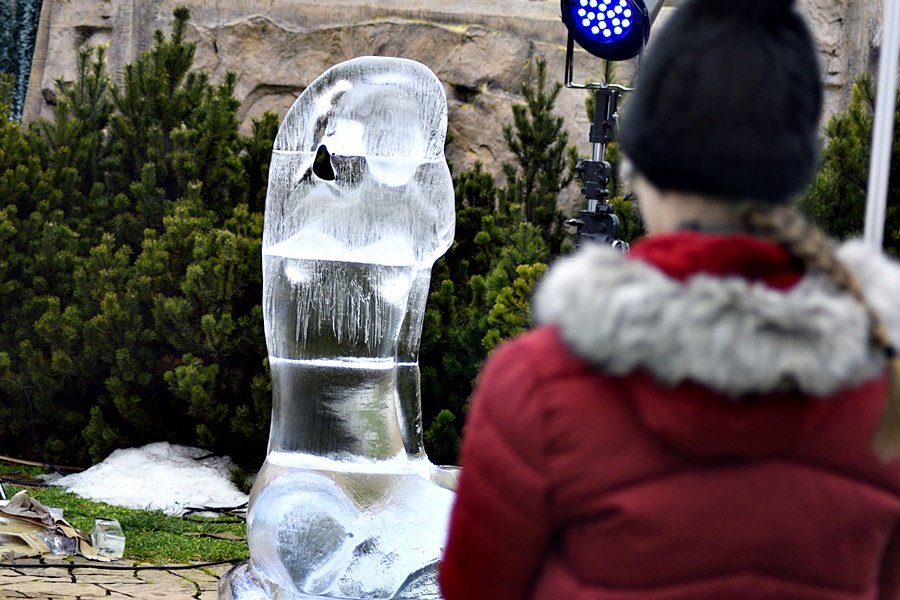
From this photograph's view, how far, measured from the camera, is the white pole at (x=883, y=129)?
6.86ft

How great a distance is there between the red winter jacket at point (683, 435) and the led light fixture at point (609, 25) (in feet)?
11.6

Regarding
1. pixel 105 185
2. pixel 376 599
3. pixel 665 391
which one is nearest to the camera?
pixel 665 391

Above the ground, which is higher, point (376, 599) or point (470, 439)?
point (470, 439)

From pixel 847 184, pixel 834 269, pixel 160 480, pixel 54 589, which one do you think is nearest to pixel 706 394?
pixel 834 269

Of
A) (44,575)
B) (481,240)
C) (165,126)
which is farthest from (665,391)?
(165,126)

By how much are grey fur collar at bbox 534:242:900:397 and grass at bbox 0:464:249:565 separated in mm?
3993

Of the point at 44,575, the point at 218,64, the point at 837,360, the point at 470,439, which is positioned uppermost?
the point at 218,64

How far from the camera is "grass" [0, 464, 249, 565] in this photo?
4.77m

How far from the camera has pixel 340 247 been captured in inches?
120

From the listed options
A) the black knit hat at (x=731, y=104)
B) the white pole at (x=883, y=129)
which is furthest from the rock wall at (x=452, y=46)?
the black knit hat at (x=731, y=104)

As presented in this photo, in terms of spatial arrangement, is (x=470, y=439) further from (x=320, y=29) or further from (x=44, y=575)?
(x=320, y=29)

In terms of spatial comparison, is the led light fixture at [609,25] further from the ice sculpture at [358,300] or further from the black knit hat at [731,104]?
the black knit hat at [731,104]

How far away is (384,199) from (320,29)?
160 inches

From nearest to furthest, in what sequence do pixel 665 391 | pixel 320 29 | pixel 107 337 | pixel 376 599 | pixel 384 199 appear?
1. pixel 665 391
2. pixel 376 599
3. pixel 384 199
4. pixel 107 337
5. pixel 320 29
